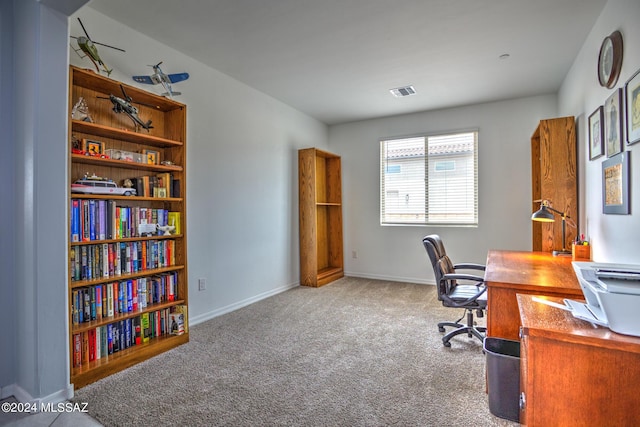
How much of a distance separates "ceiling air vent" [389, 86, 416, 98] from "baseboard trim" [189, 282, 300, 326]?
2981mm

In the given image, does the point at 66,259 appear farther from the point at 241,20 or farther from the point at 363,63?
the point at 363,63

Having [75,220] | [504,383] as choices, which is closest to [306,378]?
[504,383]

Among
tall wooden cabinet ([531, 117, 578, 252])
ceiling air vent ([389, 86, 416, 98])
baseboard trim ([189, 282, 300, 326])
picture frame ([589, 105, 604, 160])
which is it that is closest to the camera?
picture frame ([589, 105, 604, 160])

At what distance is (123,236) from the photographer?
2459 mm

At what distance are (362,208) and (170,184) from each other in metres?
3.33

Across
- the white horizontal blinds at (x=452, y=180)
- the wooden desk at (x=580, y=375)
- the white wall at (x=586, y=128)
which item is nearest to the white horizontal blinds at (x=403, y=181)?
the white horizontal blinds at (x=452, y=180)

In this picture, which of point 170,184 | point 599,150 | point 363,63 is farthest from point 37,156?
point 599,150

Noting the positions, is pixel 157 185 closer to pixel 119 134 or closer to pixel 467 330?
pixel 119 134

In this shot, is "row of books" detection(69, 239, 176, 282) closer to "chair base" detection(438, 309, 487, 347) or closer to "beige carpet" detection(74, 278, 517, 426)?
"beige carpet" detection(74, 278, 517, 426)

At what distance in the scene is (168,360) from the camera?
98.0 inches

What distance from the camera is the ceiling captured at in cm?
242

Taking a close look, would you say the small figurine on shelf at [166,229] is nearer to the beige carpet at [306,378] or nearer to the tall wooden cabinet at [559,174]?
the beige carpet at [306,378]

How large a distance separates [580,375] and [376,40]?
2753 millimetres

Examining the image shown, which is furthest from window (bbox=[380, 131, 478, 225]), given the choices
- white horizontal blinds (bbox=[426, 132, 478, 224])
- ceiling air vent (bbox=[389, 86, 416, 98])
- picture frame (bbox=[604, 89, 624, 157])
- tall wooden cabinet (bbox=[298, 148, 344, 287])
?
picture frame (bbox=[604, 89, 624, 157])
